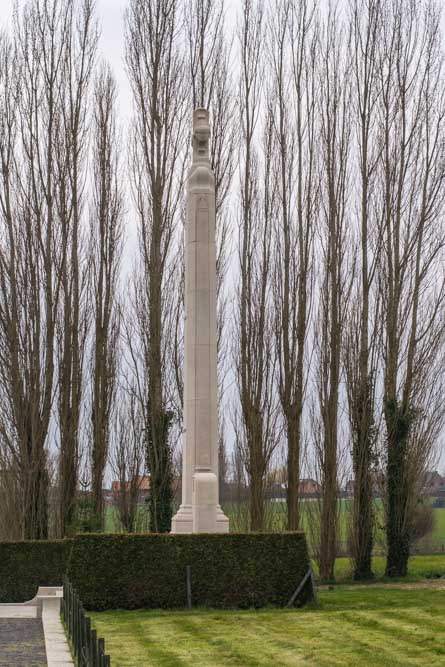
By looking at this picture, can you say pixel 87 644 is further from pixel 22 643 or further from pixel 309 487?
pixel 309 487

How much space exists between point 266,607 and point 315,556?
838cm

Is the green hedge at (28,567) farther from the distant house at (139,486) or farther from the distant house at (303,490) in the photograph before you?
the distant house at (303,490)

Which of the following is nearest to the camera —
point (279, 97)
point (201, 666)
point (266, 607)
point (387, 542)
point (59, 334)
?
point (201, 666)

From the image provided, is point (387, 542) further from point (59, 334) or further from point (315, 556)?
point (59, 334)

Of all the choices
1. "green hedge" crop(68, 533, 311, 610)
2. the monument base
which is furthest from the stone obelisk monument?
"green hedge" crop(68, 533, 311, 610)

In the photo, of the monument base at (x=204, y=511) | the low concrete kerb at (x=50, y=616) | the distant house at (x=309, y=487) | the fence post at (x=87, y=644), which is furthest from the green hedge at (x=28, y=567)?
the fence post at (x=87, y=644)

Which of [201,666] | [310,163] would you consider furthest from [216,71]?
[201,666]

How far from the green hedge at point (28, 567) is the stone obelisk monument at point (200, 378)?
2.67 metres

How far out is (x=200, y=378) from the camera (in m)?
17.7

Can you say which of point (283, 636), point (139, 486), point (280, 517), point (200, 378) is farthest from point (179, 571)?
point (139, 486)

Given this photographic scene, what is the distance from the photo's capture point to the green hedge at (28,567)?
1833 cm

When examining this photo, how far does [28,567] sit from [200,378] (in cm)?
465

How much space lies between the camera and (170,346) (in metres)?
24.3

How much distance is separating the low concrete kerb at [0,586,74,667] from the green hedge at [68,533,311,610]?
1.59 feet
